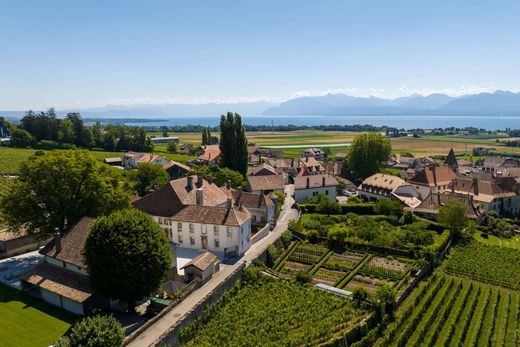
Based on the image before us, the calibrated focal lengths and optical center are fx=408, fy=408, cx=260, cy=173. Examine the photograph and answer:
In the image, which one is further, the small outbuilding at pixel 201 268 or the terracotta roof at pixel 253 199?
the terracotta roof at pixel 253 199

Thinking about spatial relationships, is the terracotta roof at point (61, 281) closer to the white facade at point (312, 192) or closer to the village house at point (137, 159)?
the white facade at point (312, 192)

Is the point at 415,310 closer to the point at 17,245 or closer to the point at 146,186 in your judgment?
the point at 17,245

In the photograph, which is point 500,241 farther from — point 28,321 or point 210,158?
point 210,158

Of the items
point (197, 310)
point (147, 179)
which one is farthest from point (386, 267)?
point (147, 179)

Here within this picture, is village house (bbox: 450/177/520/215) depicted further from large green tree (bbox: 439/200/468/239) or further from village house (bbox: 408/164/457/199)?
large green tree (bbox: 439/200/468/239)

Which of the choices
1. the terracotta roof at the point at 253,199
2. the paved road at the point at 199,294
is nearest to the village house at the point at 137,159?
the terracotta roof at the point at 253,199

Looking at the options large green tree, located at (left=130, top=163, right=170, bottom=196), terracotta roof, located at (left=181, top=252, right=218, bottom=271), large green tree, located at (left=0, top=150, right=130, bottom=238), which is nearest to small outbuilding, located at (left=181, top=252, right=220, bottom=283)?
terracotta roof, located at (left=181, top=252, right=218, bottom=271)

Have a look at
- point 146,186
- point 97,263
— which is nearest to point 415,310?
point 97,263
